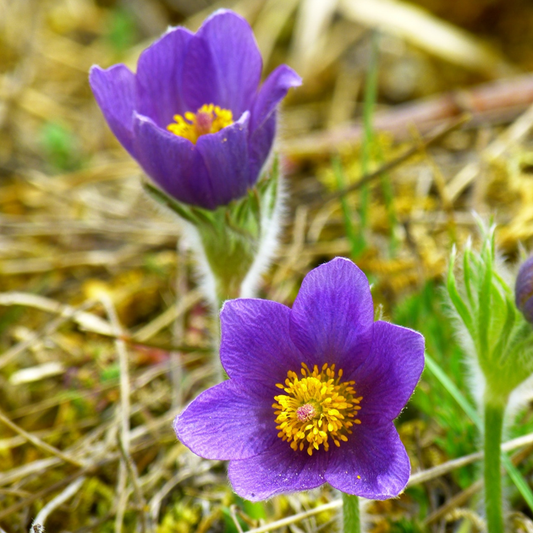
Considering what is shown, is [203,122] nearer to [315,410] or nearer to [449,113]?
[315,410]

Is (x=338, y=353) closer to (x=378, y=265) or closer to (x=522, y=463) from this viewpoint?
(x=522, y=463)

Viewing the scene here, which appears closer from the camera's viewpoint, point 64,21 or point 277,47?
point 277,47

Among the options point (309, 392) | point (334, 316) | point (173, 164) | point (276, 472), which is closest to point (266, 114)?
point (173, 164)

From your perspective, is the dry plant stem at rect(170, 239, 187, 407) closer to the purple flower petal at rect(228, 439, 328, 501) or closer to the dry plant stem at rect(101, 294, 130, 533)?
the dry plant stem at rect(101, 294, 130, 533)

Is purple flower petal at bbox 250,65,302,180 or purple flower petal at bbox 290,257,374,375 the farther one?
purple flower petal at bbox 250,65,302,180

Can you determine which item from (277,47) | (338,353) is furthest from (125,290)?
(277,47)

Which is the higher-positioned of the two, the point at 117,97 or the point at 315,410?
the point at 117,97

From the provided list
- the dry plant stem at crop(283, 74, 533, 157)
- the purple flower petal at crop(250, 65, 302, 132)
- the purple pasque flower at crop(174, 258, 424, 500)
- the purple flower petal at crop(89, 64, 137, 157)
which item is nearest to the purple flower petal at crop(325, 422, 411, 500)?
the purple pasque flower at crop(174, 258, 424, 500)
